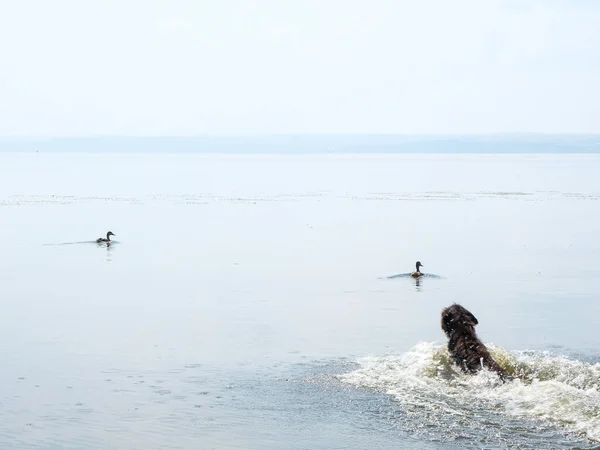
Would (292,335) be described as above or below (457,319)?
below

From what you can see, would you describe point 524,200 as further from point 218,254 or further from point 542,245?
point 218,254

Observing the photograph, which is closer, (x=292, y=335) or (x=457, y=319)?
(x=457, y=319)

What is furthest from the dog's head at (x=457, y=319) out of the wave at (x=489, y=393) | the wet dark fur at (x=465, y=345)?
the wave at (x=489, y=393)

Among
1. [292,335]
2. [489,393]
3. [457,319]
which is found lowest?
[292,335]

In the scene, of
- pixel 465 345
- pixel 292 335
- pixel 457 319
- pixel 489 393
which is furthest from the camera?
pixel 292 335

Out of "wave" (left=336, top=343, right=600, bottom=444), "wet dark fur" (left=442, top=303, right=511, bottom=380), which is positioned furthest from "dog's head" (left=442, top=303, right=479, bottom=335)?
"wave" (left=336, top=343, right=600, bottom=444)

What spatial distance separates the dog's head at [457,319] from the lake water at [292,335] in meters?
0.53

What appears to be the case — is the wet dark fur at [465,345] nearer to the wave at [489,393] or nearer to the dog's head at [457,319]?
the dog's head at [457,319]

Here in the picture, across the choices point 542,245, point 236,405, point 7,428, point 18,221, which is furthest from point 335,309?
point 18,221

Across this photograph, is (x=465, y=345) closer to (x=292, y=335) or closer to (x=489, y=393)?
(x=489, y=393)

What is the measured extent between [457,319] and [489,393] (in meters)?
2.71

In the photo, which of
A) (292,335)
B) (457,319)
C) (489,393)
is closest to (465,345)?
(457,319)

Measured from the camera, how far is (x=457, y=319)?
17.5m

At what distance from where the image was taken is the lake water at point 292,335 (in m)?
13.7
